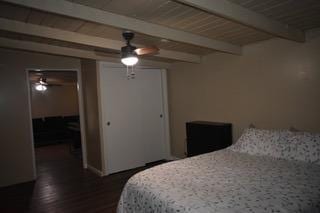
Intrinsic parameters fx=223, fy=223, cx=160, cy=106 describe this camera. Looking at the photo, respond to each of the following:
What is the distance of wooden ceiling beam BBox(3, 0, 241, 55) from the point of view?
1.74m

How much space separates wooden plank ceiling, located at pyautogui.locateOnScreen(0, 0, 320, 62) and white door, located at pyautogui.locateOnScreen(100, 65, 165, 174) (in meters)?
1.36

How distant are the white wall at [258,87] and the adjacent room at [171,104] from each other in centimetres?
1

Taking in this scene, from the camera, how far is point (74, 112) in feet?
28.1

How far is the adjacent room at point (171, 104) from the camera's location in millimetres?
1872

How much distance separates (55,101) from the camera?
8.14m

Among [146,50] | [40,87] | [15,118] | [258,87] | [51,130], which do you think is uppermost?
[40,87]

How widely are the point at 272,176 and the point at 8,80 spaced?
416cm

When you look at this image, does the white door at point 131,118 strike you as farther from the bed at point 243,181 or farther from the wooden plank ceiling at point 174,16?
the bed at point 243,181

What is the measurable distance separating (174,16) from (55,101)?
7.17 meters

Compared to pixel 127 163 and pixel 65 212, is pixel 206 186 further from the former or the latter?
pixel 127 163

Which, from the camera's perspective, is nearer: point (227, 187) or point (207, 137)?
point (227, 187)

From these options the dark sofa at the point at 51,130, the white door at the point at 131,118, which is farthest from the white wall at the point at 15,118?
the dark sofa at the point at 51,130

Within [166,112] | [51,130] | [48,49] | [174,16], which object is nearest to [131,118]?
[166,112]

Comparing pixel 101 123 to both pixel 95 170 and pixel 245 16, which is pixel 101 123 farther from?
pixel 245 16
